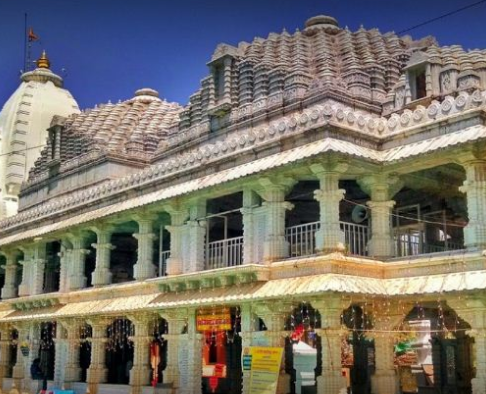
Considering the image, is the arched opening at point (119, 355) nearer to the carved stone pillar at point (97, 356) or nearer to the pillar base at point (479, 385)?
the carved stone pillar at point (97, 356)

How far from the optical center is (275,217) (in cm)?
2253

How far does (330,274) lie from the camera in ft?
66.1

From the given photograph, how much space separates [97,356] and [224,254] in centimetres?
812

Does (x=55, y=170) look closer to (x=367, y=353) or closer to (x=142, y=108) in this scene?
(x=142, y=108)

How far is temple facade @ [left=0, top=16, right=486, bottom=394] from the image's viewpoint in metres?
20.5

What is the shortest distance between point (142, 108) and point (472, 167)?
81.2 feet

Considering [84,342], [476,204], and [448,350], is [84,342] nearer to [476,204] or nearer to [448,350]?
[448,350]

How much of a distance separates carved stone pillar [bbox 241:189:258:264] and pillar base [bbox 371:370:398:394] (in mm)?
5074

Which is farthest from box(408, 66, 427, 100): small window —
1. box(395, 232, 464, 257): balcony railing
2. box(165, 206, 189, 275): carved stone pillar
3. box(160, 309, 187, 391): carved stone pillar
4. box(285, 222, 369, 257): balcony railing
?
box(160, 309, 187, 391): carved stone pillar

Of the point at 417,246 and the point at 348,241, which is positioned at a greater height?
the point at 417,246

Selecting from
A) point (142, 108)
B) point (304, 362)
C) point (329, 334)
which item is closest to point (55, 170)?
point (142, 108)

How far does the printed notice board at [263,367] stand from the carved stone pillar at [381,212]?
4.12 m

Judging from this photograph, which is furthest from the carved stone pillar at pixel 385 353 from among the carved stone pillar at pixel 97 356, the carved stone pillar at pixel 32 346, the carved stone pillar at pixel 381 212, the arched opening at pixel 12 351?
the arched opening at pixel 12 351

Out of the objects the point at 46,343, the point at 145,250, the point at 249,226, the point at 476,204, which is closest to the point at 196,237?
the point at 249,226
